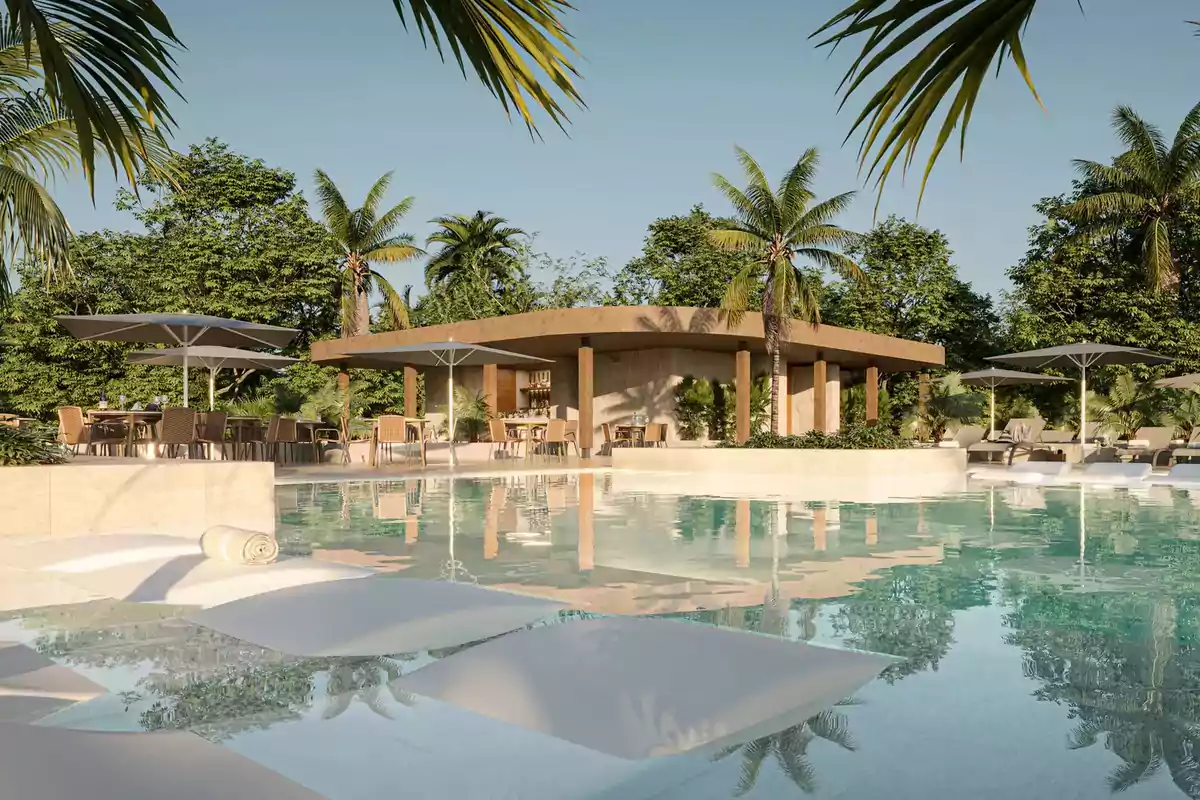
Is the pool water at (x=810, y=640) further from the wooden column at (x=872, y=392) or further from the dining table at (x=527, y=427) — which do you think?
the wooden column at (x=872, y=392)

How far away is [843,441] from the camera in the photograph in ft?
56.1

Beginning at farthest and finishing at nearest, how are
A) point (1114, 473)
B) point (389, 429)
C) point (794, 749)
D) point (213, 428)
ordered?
point (389, 429) < point (1114, 473) < point (213, 428) < point (794, 749)

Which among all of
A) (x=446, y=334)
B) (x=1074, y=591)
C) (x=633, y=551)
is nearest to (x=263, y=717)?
(x=633, y=551)

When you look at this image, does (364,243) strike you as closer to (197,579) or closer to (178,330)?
(178,330)

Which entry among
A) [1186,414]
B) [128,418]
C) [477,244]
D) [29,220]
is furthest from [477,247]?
[29,220]

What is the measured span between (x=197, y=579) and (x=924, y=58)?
213 inches

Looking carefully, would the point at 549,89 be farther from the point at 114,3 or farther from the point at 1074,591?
the point at 1074,591

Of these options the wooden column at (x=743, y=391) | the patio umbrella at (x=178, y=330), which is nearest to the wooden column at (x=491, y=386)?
the wooden column at (x=743, y=391)

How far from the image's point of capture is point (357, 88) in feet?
89.1

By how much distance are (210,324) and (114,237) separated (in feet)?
80.2

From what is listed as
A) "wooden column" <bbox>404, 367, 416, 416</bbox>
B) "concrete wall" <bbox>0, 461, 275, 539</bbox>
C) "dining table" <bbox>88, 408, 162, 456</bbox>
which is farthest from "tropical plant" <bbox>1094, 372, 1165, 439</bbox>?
"concrete wall" <bbox>0, 461, 275, 539</bbox>

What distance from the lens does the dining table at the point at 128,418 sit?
14.9 meters

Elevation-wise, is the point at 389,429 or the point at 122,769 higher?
the point at 389,429

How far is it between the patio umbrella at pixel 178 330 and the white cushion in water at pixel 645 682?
10.7m
